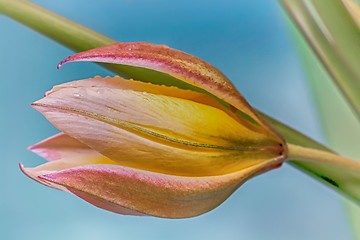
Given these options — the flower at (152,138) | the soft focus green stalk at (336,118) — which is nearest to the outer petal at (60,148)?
the flower at (152,138)

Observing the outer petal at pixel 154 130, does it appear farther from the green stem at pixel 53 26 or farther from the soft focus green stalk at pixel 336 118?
the soft focus green stalk at pixel 336 118

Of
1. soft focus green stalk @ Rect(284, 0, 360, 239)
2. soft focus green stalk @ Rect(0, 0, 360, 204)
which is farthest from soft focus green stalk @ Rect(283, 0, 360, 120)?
soft focus green stalk @ Rect(284, 0, 360, 239)

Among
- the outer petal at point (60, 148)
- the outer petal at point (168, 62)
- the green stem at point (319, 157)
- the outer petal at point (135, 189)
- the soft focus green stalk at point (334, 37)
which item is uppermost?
the soft focus green stalk at point (334, 37)

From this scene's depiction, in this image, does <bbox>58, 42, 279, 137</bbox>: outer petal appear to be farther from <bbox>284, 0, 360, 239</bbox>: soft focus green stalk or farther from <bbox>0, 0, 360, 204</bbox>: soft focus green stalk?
<bbox>284, 0, 360, 239</bbox>: soft focus green stalk

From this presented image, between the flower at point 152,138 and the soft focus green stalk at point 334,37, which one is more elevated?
the soft focus green stalk at point 334,37

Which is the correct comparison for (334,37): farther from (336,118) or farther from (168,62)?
(336,118)

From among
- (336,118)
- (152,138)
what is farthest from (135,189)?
(336,118)

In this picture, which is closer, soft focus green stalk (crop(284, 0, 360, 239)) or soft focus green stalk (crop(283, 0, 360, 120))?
soft focus green stalk (crop(283, 0, 360, 120))
